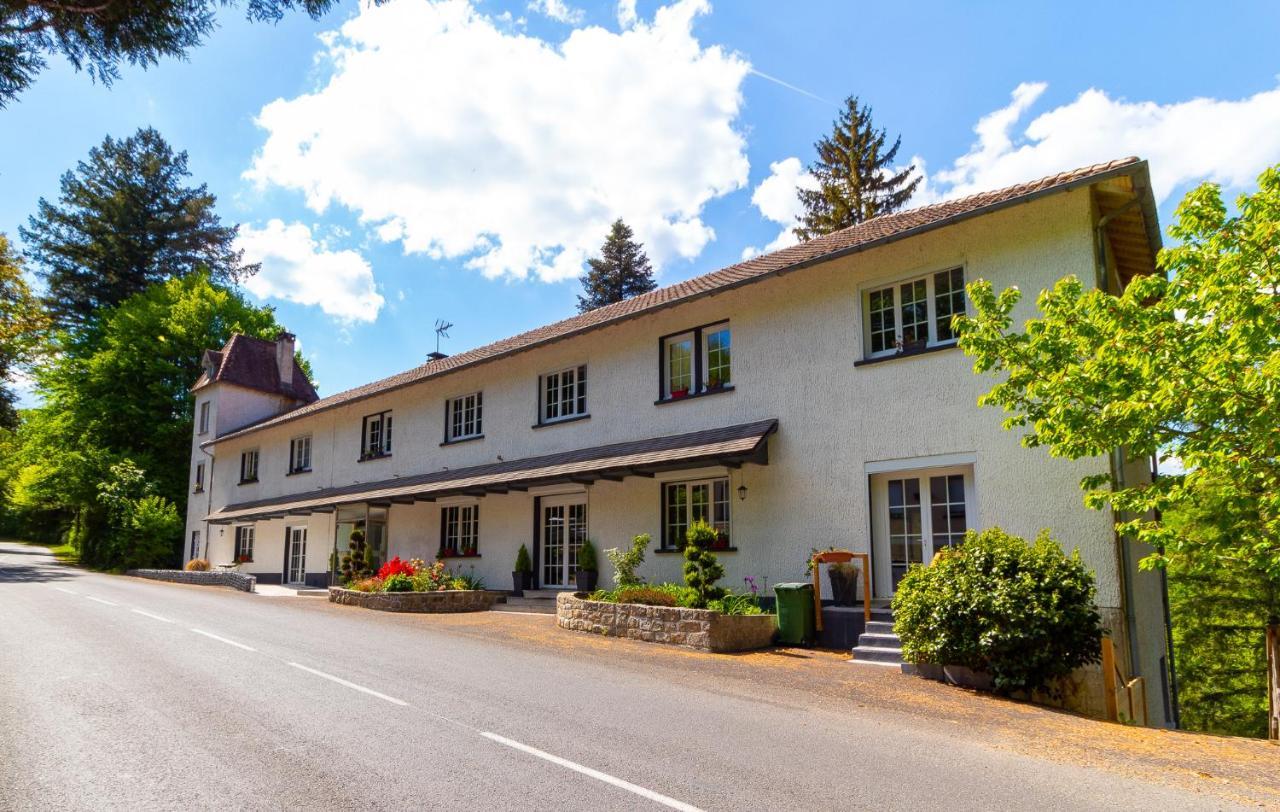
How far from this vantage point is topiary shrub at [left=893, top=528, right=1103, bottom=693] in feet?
28.4

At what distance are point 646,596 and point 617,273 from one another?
121 ft

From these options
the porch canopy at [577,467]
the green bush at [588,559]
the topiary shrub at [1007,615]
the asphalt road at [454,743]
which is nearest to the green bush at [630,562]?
the porch canopy at [577,467]

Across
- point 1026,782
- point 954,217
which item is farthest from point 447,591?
point 1026,782

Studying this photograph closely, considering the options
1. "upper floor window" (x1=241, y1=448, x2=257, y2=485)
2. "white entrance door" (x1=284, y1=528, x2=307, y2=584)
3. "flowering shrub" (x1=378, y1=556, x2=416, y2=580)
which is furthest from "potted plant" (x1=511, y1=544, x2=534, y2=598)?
"upper floor window" (x1=241, y1=448, x2=257, y2=485)

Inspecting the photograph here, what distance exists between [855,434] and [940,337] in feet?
6.46

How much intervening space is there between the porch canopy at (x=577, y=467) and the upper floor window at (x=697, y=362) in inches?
42.1

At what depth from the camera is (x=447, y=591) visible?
57.4 ft

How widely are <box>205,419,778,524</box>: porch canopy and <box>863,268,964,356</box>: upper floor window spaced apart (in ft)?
7.74

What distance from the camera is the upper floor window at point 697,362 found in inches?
606

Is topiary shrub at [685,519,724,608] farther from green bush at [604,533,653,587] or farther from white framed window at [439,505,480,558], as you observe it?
white framed window at [439,505,480,558]

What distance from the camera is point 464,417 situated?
2192 cm

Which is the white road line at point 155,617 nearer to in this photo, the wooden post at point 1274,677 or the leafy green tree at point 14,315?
the leafy green tree at point 14,315

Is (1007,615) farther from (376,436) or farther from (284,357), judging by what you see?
(284,357)

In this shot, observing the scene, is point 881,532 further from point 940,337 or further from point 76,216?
point 76,216
